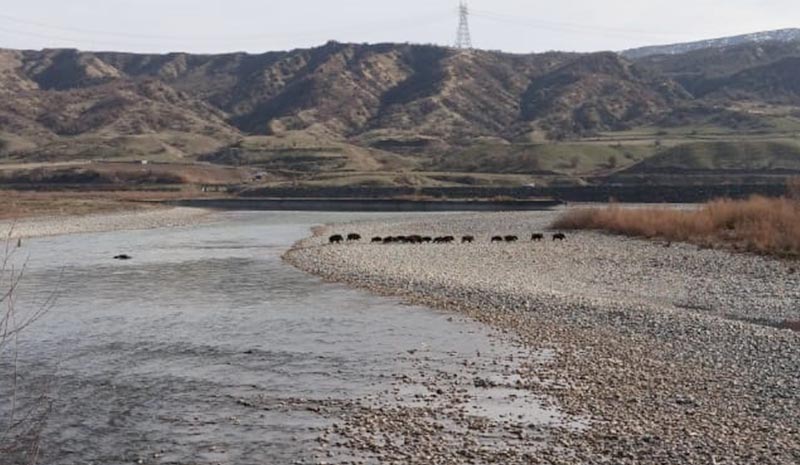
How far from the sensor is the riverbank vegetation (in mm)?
40438

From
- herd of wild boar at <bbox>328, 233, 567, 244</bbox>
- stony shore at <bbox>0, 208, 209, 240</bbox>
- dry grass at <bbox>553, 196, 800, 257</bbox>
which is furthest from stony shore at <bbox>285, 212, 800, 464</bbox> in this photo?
stony shore at <bbox>0, 208, 209, 240</bbox>

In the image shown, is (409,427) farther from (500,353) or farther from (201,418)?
(500,353)

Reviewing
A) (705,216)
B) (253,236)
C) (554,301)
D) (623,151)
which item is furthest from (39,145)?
(554,301)

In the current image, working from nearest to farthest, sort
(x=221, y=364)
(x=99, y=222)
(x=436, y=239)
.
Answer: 1. (x=221, y=364)
2. (x=436, y=239)
3. (x=99, y=222)

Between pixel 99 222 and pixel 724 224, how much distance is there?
5347cm

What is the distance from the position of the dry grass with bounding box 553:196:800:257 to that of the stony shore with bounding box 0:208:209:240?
3740 centimetres

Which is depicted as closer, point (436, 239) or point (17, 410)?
point (17, 410)

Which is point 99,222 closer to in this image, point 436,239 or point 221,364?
point 436,239

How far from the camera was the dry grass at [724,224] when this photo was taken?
40.4m

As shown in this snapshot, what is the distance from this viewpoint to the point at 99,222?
7831 cm

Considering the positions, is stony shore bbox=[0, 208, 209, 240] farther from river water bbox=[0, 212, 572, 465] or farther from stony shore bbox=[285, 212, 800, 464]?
river water bbox=[0, 212, 572, 465]

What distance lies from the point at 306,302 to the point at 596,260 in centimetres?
1662

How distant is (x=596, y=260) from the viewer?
40344 mm

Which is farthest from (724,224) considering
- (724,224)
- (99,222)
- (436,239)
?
(99,222)
